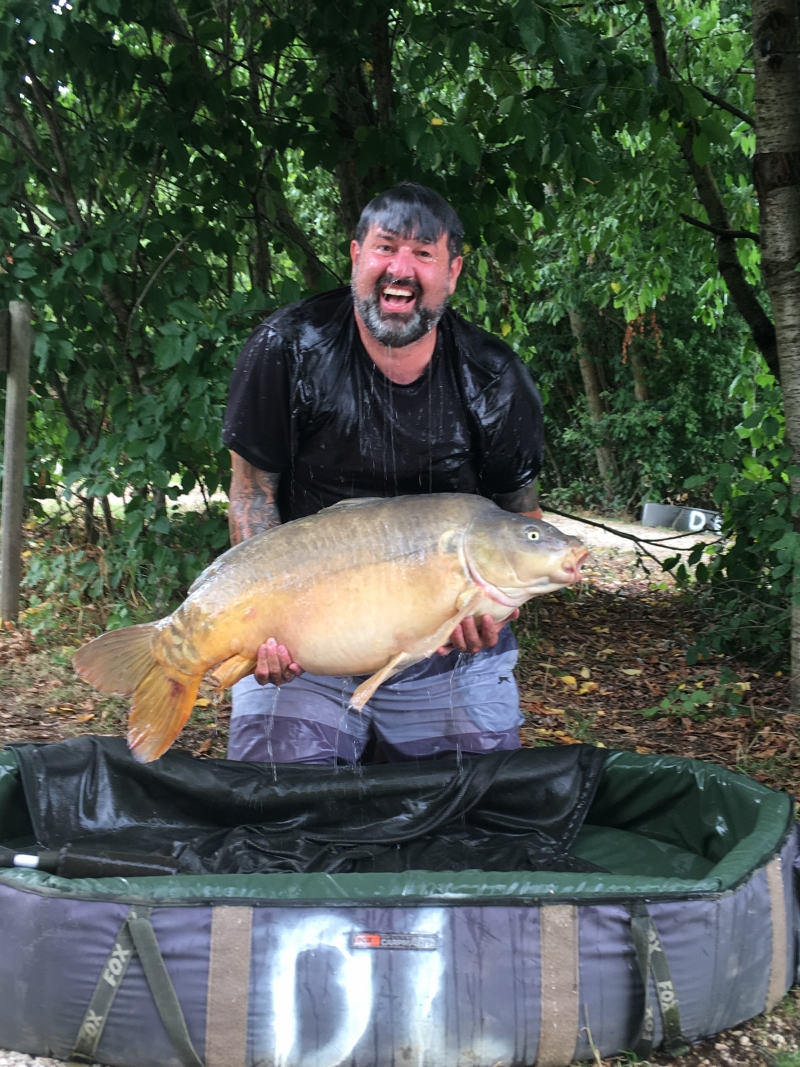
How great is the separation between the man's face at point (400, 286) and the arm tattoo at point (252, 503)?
47 cm

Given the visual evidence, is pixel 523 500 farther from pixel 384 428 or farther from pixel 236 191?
pixel 236 191

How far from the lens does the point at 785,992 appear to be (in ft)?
7.03

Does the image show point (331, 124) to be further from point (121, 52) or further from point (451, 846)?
point (451, 846)

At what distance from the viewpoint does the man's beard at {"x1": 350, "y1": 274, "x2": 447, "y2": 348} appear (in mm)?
2463

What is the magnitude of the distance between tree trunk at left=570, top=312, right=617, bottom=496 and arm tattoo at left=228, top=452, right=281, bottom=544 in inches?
429

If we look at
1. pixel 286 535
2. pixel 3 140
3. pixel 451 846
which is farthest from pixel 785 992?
pixel 3 140

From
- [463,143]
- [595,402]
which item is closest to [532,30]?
[463,143]

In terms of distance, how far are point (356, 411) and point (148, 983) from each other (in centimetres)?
138

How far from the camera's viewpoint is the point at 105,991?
1867 mm

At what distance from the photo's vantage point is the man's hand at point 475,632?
2.23m

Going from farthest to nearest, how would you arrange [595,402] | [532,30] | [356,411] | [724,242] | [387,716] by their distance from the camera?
[595,402]
[724,242]
[532,30]
[387,716]
[356,411]

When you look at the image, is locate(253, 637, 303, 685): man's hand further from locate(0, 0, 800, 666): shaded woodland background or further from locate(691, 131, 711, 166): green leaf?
locate(691, 131, 711, 166): green leaf

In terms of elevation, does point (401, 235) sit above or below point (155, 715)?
above

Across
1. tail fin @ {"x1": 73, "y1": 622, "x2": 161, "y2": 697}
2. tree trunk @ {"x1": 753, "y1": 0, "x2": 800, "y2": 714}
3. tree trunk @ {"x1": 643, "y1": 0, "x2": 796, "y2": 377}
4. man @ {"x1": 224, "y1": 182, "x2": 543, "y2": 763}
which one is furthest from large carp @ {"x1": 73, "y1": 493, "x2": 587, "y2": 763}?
tree trunk @ {"x1": 643, "y1": 0, "x2": 796, "y2": 377}
